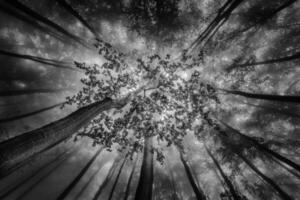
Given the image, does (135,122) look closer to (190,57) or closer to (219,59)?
(190,57)

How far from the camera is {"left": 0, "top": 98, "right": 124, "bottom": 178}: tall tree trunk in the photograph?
2674mm

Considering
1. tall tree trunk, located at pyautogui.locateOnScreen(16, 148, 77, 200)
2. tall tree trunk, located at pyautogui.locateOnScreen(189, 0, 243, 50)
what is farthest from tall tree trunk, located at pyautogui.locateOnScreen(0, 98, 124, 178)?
tall tree trunk, located at pyautogui.locateOnScreen(16, 148, 77, 200)

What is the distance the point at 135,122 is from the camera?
8.40 meters

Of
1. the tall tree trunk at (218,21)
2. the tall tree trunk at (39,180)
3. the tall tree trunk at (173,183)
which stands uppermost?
the tall tree trunk at (218,21)

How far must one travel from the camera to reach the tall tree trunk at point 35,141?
2674 mm

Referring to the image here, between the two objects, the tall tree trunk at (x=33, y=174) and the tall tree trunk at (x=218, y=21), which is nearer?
the tall tree trunk at (x=218, y=21)

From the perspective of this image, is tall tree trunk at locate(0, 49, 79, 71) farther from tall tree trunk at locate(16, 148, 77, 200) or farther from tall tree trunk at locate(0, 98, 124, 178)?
tall tree trunk at locate(16, 148, 77, 200)

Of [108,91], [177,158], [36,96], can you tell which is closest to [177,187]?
[177,158]

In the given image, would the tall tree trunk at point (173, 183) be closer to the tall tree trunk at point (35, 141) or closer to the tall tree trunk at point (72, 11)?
the tall tree trunk at point (35, 141)

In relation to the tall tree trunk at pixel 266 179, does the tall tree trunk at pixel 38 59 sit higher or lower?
higher

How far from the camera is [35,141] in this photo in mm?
3277

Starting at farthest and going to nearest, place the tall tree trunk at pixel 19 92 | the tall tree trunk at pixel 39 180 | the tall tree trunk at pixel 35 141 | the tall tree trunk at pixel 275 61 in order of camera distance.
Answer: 1. the tall tree trunk at pixel 39 180
2. the tall tree trunk at pixel 19 92
3. the tall tree trunk at pixel 275 61
4. the tall tree trunk at pixel 35 141

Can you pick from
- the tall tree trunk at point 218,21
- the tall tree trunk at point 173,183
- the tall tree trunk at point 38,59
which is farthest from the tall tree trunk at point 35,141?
the tall tree trunk at point 173,183

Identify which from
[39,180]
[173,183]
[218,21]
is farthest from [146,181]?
[39,180]
